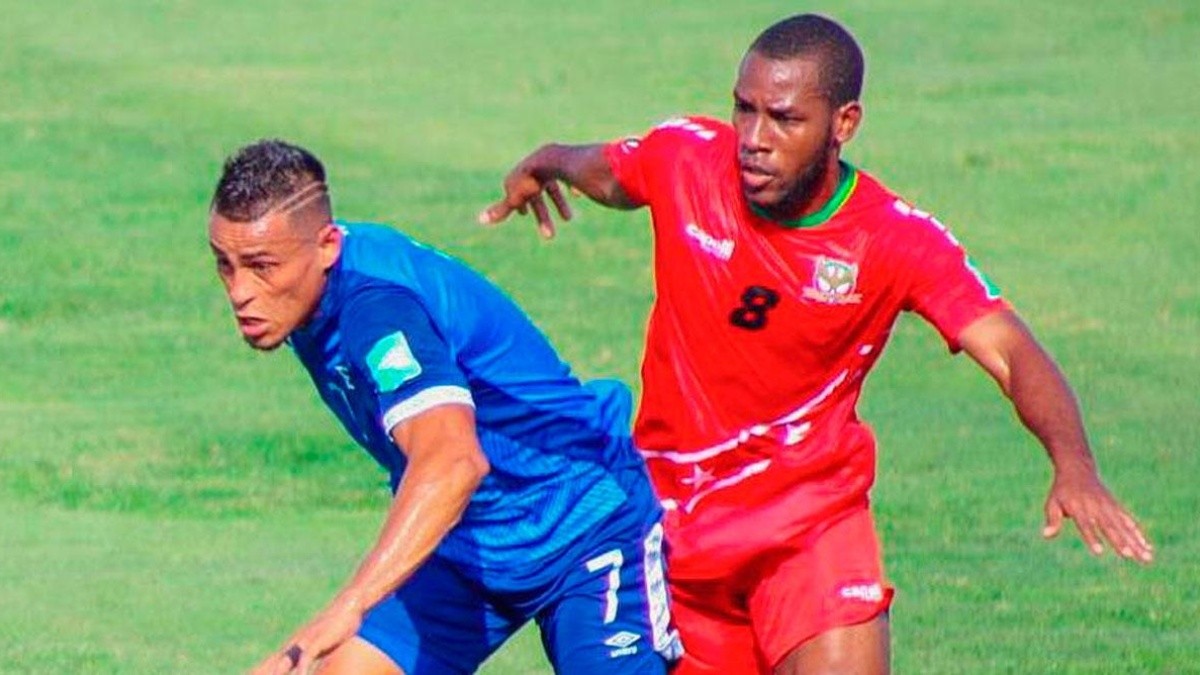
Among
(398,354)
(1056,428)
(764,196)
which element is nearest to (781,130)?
(764,196)

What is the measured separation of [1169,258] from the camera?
21281 millimetres

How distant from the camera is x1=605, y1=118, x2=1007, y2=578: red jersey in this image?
28.7ft

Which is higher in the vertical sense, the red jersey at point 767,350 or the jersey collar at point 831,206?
the jersey collar at point 831,206

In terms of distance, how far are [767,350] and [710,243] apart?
35 centimetres

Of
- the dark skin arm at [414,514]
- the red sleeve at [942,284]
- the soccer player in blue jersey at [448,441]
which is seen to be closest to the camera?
the dark skin arm at [414,514]

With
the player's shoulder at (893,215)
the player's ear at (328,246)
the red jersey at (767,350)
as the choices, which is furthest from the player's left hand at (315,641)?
the player's shoulder at (893,215)

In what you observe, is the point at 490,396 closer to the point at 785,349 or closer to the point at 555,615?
the point at 555,615

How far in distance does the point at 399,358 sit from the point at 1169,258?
1465cm

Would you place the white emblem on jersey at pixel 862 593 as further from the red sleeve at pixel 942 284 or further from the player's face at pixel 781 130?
the player's face at pixel 781 130

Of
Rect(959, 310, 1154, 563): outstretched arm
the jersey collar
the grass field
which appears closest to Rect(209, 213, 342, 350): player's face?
the jersey collar

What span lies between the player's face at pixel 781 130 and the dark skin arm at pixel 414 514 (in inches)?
68.1

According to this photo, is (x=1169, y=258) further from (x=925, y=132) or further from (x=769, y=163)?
(x=769, y=163)

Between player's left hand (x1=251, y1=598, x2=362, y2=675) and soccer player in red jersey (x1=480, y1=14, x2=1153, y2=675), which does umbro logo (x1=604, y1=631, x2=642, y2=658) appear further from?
player's left hand (x1=251, y1=598, x2=362, y2=675)

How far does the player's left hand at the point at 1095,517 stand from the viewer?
7635 mm
